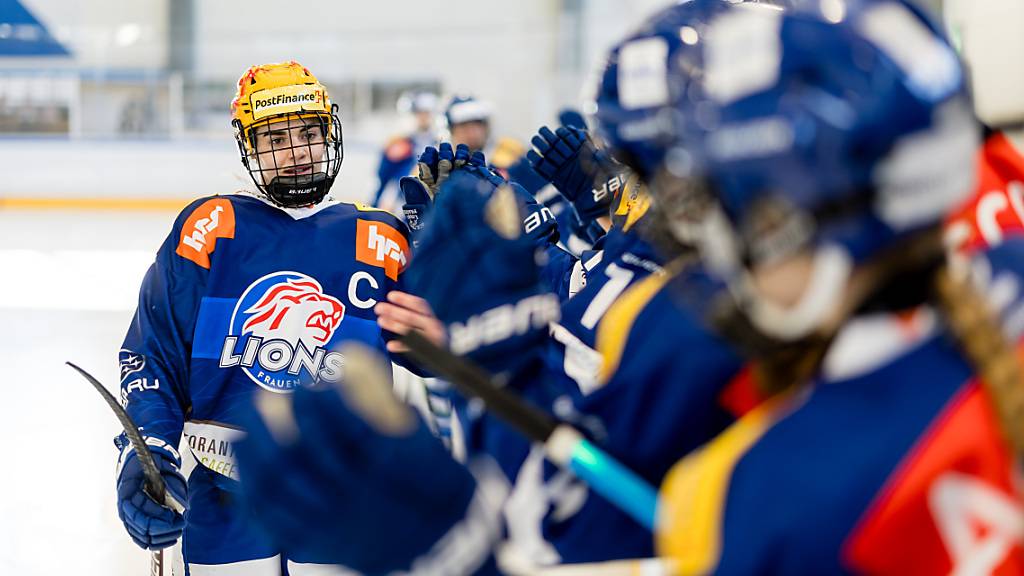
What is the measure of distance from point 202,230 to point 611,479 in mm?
1313

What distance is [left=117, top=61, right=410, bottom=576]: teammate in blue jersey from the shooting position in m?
1.92

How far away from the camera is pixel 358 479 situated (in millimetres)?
687

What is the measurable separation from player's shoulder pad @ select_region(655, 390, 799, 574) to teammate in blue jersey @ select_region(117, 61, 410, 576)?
1.27 m

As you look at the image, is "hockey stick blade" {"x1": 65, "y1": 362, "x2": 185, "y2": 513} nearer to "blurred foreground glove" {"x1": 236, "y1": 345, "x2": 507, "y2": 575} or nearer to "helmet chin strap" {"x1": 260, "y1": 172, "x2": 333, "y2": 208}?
"helmet chin strap" {"x1": 260, "y1": 172, "x2": 333, "y2": 208}

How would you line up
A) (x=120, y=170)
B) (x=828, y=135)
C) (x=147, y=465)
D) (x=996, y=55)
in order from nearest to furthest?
(x=828, y=135), (x=147, y=465), (x=996, y=55), (x=120, y=170)

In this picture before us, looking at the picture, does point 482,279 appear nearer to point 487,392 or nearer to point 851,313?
point 487,392

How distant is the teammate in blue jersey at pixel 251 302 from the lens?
75.5 inches

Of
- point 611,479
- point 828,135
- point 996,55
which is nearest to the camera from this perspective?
point 828,135

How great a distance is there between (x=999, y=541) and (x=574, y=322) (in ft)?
2.71

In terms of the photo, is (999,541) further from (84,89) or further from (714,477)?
(84,89)

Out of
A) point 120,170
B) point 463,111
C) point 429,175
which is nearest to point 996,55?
point 463,111

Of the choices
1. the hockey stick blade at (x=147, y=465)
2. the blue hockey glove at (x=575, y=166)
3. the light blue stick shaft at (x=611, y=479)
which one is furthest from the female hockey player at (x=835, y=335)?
the blue hockey glove at (x=575, y=166)

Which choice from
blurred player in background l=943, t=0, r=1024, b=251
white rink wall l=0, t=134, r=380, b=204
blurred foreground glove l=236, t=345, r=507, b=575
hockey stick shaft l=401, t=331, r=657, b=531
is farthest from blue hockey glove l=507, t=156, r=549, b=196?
white rink wall l=0, t=134, r=380, b=204

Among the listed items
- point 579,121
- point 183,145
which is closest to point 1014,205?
point 579,121
